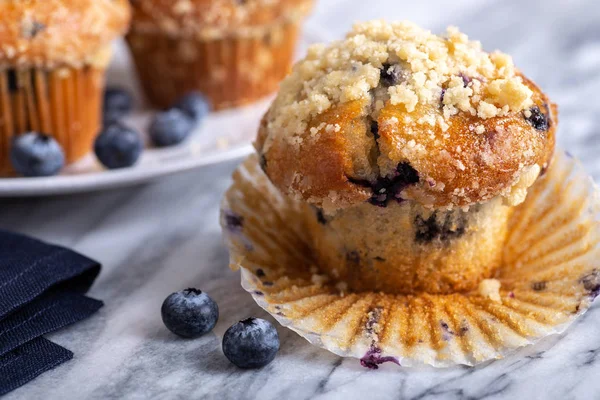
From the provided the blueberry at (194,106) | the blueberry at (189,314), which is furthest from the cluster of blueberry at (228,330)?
the blueberry at (194,106)

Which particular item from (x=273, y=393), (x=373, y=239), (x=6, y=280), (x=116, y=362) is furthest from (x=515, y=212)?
(x=6, y=280)

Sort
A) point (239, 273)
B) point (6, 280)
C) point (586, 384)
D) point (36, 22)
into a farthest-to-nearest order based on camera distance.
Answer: point (36, 22)
point (239, 273)
point (6, 280)
point (586, 384)

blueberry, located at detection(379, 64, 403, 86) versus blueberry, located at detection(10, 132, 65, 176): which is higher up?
blueberry, located at detection(379, 64, 403, 86)

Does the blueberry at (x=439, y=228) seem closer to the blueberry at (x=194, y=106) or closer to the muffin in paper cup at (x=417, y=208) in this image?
the muffin in paper cup at (x=417, y=208)

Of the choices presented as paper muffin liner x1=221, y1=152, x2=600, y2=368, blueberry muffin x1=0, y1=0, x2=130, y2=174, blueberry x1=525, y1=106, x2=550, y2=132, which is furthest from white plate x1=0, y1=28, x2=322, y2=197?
blueberry x1=525, y1=106, x2=550, y2=132

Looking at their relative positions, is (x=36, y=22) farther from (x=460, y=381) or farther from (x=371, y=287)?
(x=460, y=381)

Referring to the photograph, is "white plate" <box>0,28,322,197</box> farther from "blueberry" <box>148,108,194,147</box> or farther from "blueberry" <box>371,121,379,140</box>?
"blueberry" <box>371,121,379,140</box>
